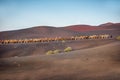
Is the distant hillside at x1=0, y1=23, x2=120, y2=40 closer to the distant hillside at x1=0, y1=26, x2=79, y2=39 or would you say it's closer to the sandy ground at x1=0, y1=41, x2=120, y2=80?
the distant hillside at x1=0, y1=26, x2=79, y2=39

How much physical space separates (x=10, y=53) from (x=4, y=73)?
4.82 metres

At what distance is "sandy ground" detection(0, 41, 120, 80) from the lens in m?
5.66

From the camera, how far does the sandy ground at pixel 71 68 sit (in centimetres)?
566

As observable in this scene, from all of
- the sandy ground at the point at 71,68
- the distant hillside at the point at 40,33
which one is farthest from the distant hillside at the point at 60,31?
the sandy ground at the point at 71,68

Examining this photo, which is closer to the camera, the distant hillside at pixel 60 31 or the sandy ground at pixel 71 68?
the sandy ground at pixel 71 68

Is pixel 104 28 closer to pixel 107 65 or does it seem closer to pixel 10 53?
pixel 10 53

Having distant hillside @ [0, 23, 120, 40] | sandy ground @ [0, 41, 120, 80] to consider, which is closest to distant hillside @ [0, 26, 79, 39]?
distant hillside @ [0, 23, 120, 40]

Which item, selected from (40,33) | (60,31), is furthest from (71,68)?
(40,33)

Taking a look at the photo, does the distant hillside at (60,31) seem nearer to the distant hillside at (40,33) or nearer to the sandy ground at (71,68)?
the distant hillside at (40,33)

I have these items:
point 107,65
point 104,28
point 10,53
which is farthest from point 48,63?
point 104,28

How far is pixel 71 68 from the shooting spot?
21.4 ft

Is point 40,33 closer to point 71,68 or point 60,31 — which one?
point 60,31

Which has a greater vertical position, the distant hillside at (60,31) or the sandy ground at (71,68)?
the distant hillside at (60,31)

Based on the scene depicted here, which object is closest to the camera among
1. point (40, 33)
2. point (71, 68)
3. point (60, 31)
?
point (71, 68)
